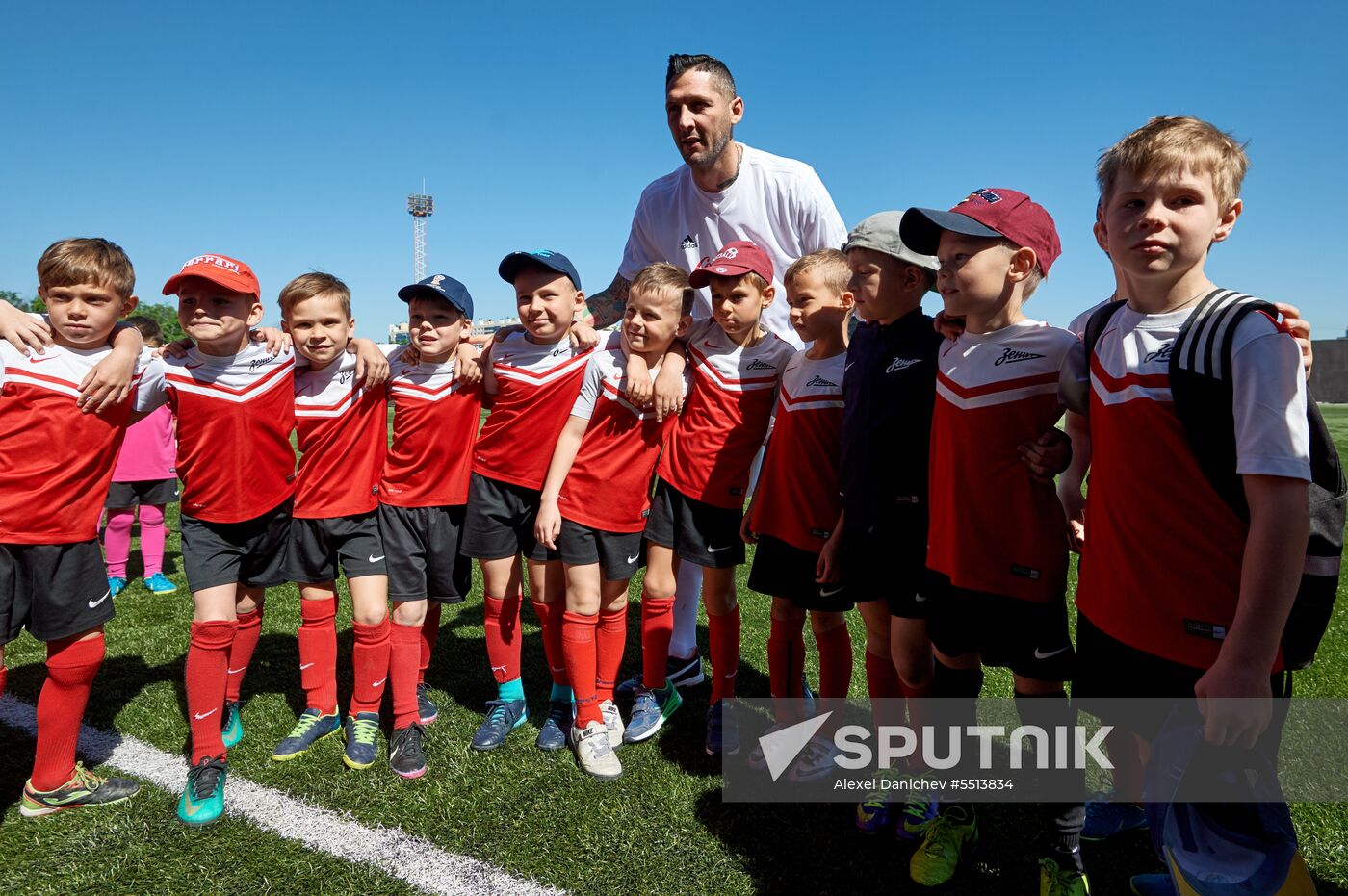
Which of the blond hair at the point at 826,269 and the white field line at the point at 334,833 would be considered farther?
the blond hair at the point at 826,269

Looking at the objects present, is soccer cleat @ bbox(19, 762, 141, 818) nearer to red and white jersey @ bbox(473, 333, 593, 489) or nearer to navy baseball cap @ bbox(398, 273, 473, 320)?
red and white jersey @ bbox(473, 333, 593, 489)

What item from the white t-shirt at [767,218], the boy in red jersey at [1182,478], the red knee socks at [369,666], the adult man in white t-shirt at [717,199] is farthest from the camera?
the white t-shirt at [767,218]

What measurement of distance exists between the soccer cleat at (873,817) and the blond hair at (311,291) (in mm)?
2981

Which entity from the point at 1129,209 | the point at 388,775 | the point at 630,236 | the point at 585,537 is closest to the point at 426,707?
the point at 388,775

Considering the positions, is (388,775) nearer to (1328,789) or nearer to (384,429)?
(384,429)

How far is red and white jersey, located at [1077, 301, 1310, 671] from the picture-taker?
1.53m

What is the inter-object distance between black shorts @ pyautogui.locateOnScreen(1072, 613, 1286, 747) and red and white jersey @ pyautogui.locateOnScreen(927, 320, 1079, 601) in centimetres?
30

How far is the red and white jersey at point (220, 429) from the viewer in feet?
10.5

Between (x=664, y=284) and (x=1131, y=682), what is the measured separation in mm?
2245

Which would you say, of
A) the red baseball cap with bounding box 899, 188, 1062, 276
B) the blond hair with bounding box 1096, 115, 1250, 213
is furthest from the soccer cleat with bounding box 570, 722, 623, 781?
the blond hair with bounding box 1096, 115, 1250, 213

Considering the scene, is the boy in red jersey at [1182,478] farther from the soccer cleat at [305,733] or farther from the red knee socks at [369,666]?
the soccer cleat at [305,733]

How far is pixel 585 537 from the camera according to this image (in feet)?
11.0

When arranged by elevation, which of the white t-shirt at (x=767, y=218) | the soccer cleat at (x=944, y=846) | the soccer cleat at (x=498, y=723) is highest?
the white t-shirt at (x=767, y=218)

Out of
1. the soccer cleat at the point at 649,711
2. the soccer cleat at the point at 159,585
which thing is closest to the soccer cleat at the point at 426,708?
the soccer cleat at the point at 649,711
